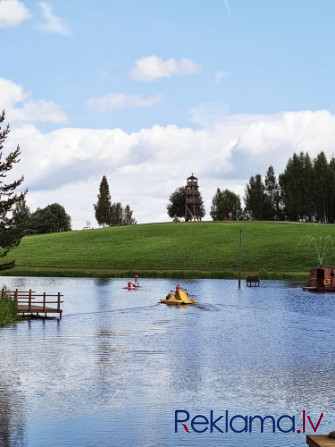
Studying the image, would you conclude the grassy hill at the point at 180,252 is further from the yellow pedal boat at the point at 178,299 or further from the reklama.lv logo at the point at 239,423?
the reklama.lv logo at the point at 239,423

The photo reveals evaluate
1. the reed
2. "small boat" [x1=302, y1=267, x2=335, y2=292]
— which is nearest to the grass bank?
the reed

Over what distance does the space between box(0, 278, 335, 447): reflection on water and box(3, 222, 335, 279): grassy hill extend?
234ft

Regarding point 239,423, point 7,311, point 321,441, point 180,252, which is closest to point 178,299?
point 7,311

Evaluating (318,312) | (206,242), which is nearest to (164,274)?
(206,242)

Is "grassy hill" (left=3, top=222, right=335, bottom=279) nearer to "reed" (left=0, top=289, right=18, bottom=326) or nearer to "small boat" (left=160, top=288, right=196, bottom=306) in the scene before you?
"small boat" (left=160, top=288, right=196, bottom=306)

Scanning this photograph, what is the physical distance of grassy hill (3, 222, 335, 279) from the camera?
138250 mm

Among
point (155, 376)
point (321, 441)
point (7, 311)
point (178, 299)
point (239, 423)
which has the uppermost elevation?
point (321, 441)

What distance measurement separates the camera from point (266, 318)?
6469 cm

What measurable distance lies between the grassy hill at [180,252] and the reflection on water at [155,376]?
234 ft

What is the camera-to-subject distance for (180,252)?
6161 inches

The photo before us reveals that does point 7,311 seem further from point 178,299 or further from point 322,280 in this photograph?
point 322,280

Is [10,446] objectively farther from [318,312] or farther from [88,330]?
[318,312]

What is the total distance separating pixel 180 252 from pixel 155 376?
125 m

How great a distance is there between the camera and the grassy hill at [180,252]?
138 m
